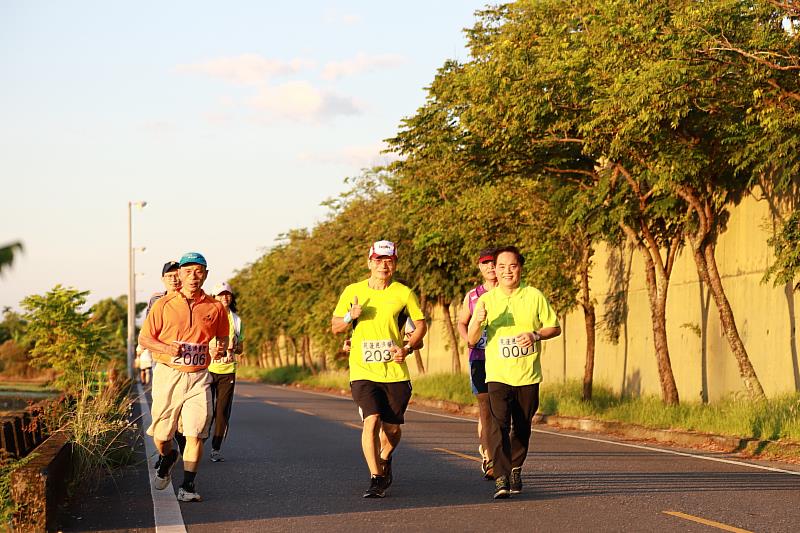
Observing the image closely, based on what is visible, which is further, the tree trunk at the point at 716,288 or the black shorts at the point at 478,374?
the tree trunk at the point at 716,288

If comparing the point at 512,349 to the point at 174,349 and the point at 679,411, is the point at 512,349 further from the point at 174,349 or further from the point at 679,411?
the point at 679,411

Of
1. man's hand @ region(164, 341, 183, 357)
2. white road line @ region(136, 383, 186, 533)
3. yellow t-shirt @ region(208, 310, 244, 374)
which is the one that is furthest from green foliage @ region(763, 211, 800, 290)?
man's hand @ region(164, 341, 183, 357)

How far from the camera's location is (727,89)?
52.6 feet

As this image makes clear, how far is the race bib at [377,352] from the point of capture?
33.4 feet

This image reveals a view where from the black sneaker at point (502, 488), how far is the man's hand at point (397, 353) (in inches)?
50.9

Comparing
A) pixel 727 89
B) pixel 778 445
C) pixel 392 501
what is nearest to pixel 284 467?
pixel 392 501

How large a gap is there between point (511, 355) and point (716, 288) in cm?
1029

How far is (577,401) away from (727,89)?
9.51m

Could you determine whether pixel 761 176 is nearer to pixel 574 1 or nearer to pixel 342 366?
pixel 574 1

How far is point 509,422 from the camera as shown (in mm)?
10242

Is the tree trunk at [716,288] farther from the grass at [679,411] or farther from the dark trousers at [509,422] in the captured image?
the dark trousers at [509,422]

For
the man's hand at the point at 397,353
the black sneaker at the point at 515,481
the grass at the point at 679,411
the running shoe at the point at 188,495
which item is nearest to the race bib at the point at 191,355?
the running shoe at the point at 188,495

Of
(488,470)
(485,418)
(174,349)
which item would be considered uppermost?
(174,349)

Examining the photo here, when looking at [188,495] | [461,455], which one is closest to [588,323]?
[461,455]
